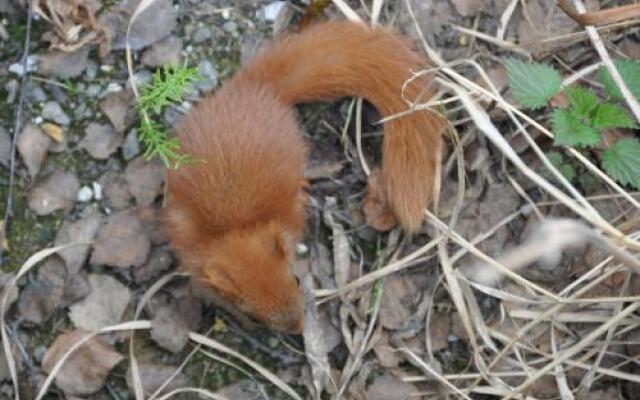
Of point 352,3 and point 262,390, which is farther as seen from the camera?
point 352,3

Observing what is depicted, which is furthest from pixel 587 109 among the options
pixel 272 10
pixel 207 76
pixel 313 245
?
pixel 207 76

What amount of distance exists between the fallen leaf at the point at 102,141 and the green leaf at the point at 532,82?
117cm

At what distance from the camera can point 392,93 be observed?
2.46 meters

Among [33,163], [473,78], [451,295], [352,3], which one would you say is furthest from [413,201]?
[33,163]

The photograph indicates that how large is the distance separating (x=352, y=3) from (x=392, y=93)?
1.33 feet

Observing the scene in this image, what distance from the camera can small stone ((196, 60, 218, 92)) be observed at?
8.59 ft

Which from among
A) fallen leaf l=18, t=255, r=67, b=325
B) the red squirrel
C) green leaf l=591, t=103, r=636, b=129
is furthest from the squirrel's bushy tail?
fallen leaf l=18, t=255, r=67, b=325

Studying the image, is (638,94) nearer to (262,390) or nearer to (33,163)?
(262,390)

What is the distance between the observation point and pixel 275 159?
236cm

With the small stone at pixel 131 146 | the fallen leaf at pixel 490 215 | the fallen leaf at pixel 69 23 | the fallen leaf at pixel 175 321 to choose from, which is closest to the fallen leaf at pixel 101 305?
the fallen leaf at pixel 175 321

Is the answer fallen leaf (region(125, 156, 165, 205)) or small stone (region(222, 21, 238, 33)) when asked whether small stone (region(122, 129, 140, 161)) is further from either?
small stone (region(222, 21, 238, 33))

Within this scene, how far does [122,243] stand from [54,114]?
453 millimetres

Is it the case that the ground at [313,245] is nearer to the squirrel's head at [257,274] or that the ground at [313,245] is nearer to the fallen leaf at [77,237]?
the fallen leaf at [77,237]

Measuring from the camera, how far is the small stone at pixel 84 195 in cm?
255
